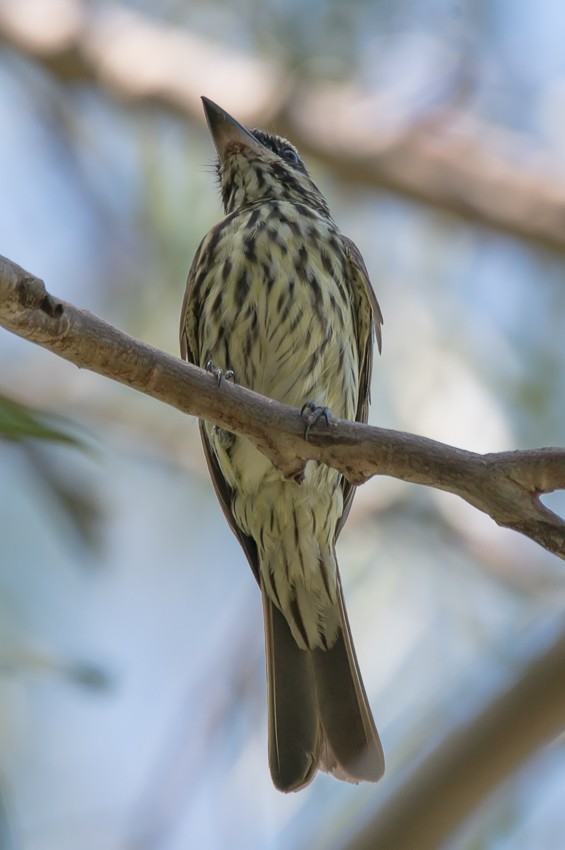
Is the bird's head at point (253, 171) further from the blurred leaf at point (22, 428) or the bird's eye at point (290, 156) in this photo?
the blurred leaf at point (22, 428)

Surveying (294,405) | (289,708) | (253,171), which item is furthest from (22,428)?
(253,171)

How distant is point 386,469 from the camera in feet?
9.39

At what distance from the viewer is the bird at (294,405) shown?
400 centimetres

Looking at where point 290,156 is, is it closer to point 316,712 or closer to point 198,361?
point 198,361

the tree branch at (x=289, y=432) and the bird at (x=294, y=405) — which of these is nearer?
the tree branch at (x=289, y=432)

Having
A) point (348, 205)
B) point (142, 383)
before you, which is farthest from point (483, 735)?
point (348, 205)

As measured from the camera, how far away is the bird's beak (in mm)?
4754

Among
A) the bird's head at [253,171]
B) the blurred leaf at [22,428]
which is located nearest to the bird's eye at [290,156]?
the bird's head at [253,171]

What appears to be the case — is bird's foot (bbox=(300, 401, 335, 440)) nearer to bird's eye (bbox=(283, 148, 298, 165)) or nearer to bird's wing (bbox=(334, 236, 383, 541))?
bird's wing (bbox=(334, 236, 383, 541))

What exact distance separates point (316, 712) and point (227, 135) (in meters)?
2.32

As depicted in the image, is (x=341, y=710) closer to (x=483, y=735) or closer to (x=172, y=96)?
(x=483, y=735)

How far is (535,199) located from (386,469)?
9.53ft

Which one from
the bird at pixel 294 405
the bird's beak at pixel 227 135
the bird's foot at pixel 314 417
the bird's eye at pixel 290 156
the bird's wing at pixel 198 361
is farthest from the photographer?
the bird's eye at pixel 290 156

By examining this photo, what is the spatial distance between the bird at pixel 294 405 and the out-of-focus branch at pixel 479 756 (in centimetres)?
69
